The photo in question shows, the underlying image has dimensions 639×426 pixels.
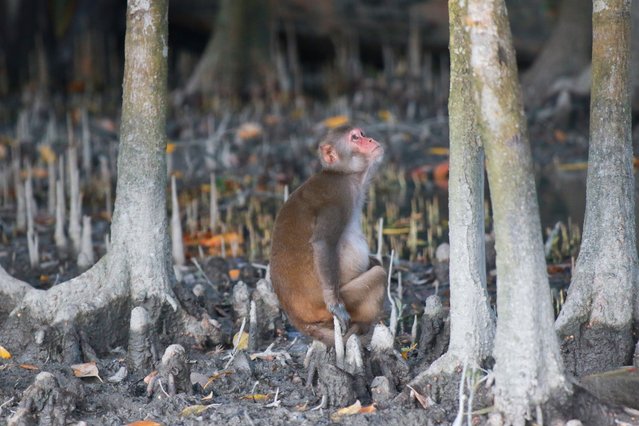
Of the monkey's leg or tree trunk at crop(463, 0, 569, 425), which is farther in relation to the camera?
the monkey's leg

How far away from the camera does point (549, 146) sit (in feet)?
41.3

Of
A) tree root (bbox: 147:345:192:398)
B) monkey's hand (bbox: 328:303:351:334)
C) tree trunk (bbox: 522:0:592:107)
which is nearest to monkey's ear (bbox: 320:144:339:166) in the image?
monkey's hand (bbox: 328:303:351:334)

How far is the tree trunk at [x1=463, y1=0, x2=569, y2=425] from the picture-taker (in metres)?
4.63

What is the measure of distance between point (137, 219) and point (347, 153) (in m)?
1.25

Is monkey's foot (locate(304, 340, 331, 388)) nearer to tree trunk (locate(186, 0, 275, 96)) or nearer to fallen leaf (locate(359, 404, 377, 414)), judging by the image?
fallen leaf (locate(359, 404, 377, 414))

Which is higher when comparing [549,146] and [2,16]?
[2,16]

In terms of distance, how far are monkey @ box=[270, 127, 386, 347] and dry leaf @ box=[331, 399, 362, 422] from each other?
0.79 meters

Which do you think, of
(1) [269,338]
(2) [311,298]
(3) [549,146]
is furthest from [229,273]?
(3) [549,146]

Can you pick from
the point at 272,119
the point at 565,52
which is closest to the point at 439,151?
the point at 272,119

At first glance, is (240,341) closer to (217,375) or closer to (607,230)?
(217,375)

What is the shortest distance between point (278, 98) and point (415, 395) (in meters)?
9.78

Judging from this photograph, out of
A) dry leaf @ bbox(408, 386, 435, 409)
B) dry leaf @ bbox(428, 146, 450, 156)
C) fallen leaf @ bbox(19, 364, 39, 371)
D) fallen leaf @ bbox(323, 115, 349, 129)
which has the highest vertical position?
fallen leaf @ bbox(323, 115, 349, 129)

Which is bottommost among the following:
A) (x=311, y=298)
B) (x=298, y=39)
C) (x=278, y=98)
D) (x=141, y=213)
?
(x=311, y=298)

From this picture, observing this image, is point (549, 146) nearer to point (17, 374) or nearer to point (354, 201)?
point (354, 201)
